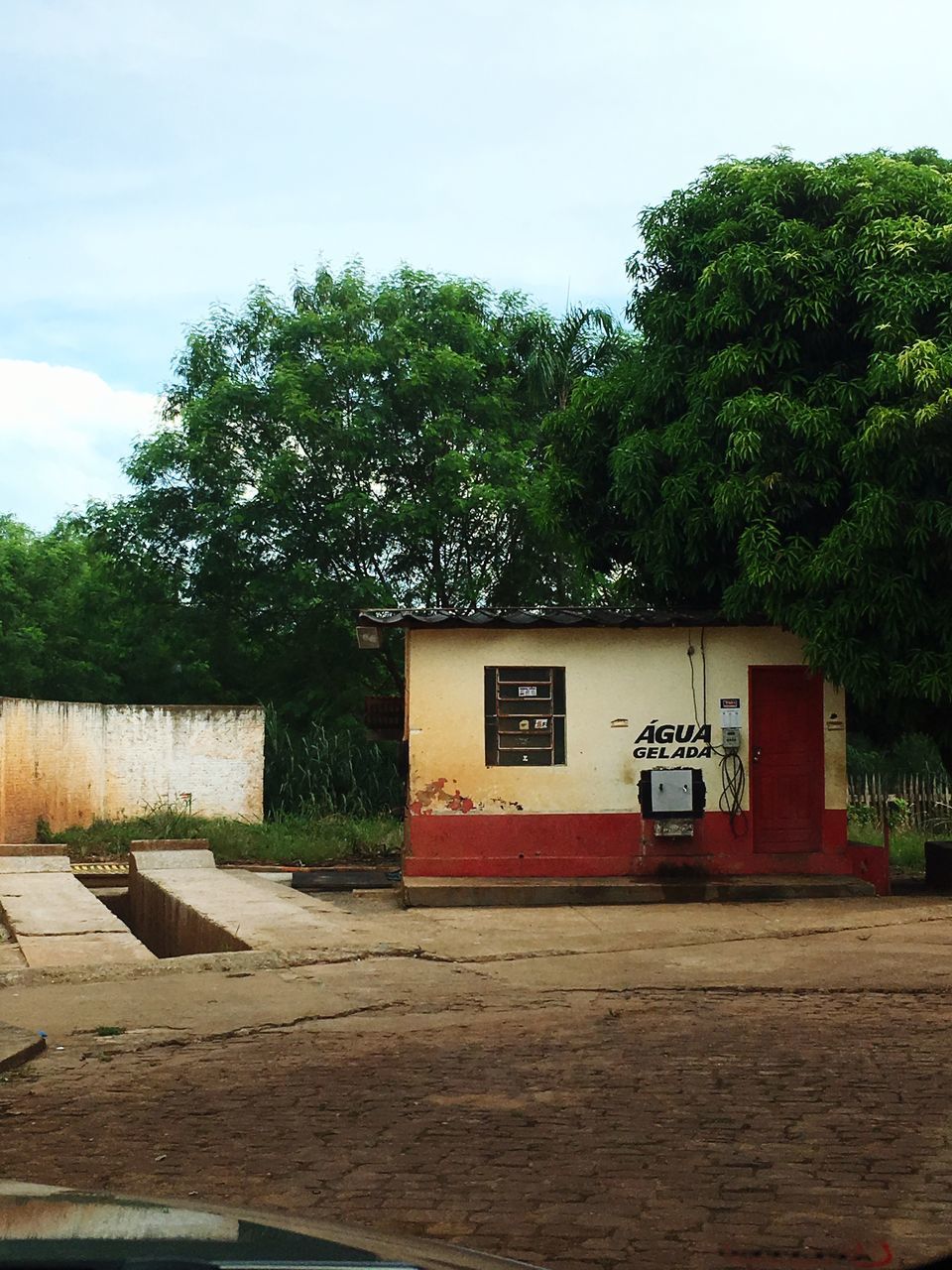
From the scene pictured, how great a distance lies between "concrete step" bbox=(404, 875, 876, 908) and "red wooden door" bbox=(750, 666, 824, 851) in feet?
2.12

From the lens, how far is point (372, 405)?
29031mm

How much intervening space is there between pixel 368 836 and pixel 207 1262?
68.1ft

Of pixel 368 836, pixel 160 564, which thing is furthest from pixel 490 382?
pixel 368 836

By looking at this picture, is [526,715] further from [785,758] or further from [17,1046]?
[17,1046]

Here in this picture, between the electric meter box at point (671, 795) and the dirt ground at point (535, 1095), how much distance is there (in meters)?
3.86

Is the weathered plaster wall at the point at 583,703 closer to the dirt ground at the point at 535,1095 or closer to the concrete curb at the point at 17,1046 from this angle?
the dirt ground at the point at 535,1095

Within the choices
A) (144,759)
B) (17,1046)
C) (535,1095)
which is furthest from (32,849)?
(535,1095)

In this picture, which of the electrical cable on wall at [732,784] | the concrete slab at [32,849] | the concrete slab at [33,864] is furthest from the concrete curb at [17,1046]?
the concrete slab at [32,849]

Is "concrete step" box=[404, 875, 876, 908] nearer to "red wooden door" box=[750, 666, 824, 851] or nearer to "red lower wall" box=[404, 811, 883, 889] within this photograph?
"red lower wall" box=[404, 811, 883, 889]

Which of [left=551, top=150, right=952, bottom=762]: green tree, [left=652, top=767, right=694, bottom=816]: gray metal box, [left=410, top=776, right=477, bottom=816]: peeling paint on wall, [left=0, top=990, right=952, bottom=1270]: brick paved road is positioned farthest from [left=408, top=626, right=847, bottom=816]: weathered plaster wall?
[left=0, top=990, right=952, bottom=1270]: brick paved road

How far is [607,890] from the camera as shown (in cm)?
1420

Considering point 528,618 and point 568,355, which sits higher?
point 568,355

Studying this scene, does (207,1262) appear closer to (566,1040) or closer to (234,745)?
(566,1040)

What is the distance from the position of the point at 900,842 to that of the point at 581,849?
9472 mm
